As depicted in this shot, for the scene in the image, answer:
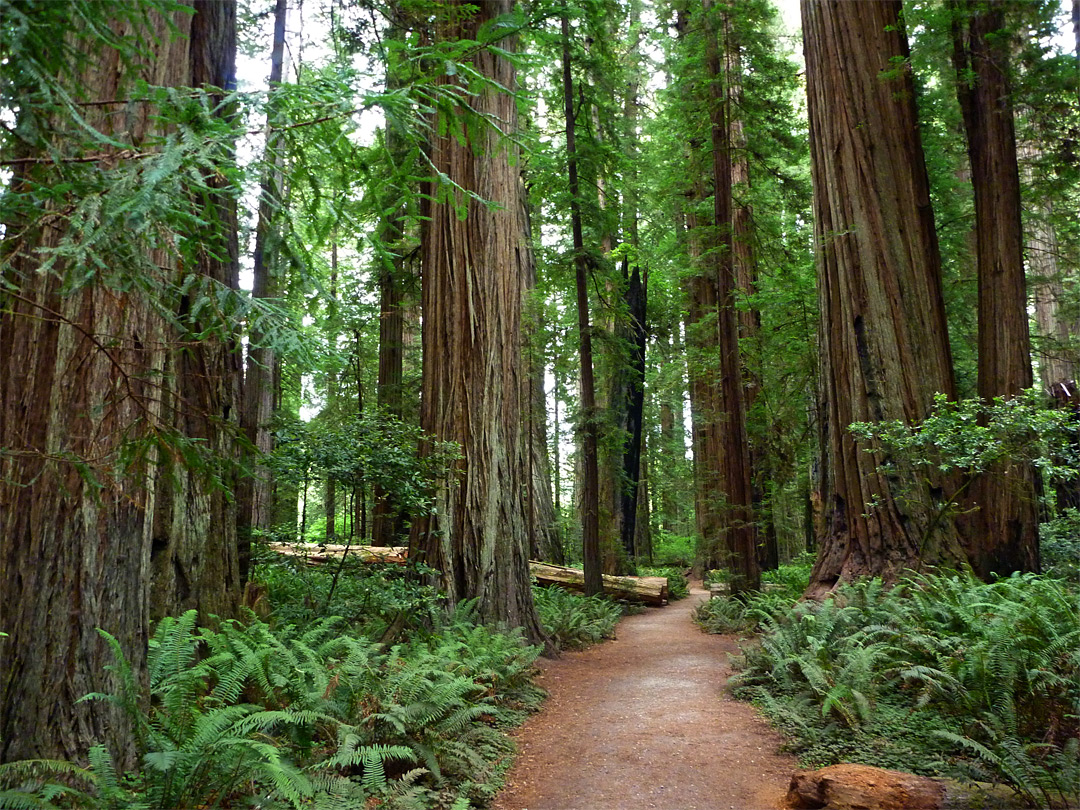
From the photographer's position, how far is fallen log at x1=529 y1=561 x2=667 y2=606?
12.6 meters

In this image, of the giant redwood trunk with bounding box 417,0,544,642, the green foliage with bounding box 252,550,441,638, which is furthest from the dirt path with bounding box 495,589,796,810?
the green foliage with bounding box 252,550,441,638

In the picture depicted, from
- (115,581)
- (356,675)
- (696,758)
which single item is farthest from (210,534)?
(696,758)

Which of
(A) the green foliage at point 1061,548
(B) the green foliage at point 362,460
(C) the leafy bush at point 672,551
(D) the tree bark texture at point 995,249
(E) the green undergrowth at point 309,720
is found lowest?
(C) the leafy bush at point 672,551

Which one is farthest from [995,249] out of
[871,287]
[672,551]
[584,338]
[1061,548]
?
[672,551]

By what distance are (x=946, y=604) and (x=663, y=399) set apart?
2009 centimetres

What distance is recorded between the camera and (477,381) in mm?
8055

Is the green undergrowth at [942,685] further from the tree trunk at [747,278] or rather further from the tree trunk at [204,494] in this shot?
the tree trunk at [747,278]

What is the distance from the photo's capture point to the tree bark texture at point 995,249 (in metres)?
7.62

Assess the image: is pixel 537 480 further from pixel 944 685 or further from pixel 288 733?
pixel 288 733

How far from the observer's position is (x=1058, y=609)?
15.6 feet

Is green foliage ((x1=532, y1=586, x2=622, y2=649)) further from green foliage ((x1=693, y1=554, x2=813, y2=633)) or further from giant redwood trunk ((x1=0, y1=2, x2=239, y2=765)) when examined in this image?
giant redwood trunk ((x1=0, y1=2, x2=239, y2=765))

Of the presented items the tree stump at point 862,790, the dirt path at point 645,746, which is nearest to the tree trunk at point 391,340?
the dirt path at point 645,746

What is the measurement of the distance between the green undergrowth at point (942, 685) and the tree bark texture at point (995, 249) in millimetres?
1322

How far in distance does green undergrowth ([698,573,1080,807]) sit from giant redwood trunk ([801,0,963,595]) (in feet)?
4.49
